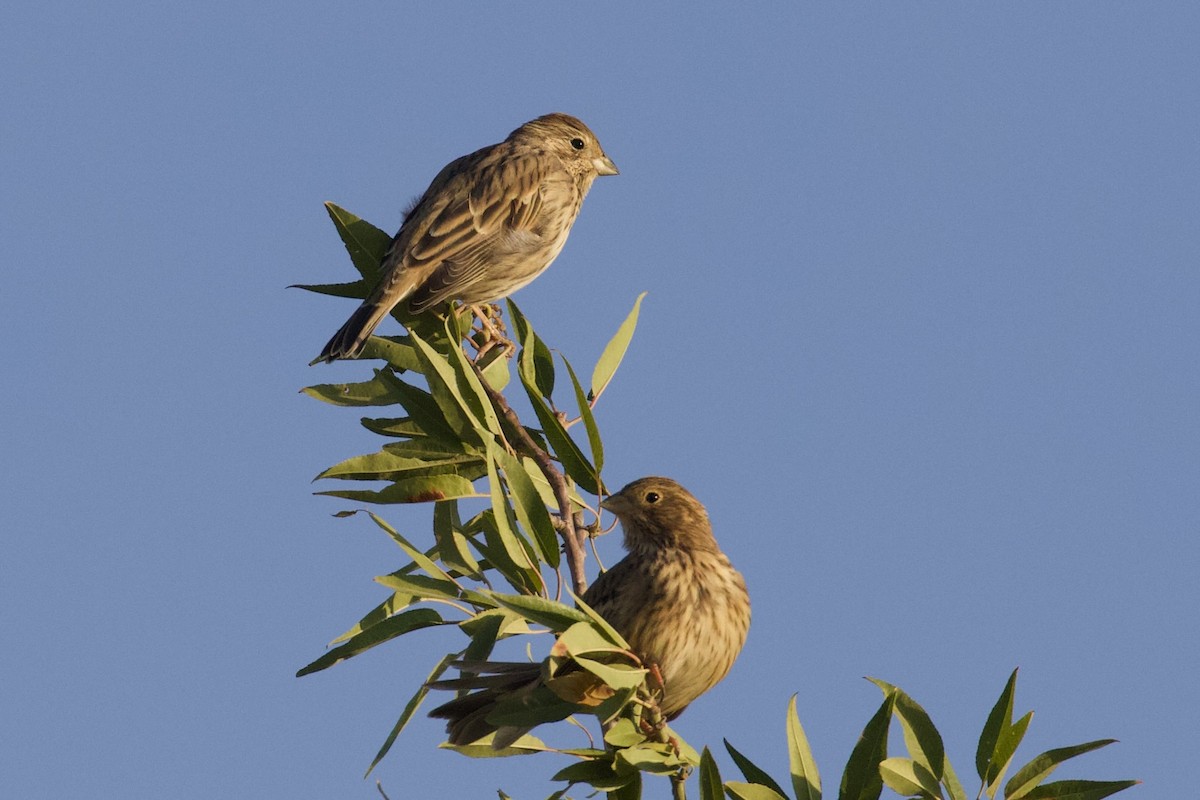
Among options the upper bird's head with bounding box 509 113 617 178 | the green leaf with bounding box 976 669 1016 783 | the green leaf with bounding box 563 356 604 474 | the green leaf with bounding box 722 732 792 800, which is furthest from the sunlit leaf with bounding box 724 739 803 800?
the upper bird's head with bounding box 509 113 617 178

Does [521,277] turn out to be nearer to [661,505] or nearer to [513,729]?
[661,505]

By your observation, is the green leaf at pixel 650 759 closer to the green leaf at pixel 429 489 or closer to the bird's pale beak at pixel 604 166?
the green leaf at pixel 429 489

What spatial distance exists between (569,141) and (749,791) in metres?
6.32

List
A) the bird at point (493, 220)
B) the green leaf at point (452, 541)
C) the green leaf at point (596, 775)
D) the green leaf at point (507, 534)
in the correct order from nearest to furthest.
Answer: the green leaf at point (596, 775) < the green leaf at point (507, 534) < the green leaf at point (452, 541) < the bird at point (493, 220)

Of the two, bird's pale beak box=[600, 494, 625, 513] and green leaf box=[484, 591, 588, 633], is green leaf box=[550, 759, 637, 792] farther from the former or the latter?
bird's pale beak box=[600, 494, 625, 513]

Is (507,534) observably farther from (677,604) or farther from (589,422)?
(677,604)

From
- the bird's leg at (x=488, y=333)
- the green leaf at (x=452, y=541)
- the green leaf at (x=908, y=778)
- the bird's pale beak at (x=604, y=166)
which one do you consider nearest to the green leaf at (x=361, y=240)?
the bird's leg at (x=488, y=333)

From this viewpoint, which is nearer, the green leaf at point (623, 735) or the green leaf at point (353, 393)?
the green leaf at point (623, 735)

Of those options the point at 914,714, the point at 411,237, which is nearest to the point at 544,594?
the point at 914,714

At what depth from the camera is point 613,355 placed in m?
5.20

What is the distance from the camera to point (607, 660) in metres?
3.96

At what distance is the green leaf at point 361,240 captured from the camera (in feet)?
19.9

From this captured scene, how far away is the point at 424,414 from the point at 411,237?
3.04m

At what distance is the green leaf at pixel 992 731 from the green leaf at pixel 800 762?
0.43 metres
